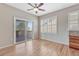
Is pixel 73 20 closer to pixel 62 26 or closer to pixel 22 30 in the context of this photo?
pixel 62 26

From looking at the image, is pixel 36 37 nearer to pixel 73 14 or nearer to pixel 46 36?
pixel 46 36

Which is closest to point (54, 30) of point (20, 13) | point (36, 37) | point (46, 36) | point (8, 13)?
point (46, 36)

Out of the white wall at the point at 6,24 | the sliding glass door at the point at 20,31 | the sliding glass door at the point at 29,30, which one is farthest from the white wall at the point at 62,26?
the white wall at the point at 6,24

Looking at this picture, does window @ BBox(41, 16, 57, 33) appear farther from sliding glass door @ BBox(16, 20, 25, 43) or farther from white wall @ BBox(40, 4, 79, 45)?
sliding glass door @ BBox(16, 20, 25, 43)

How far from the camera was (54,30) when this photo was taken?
275 inches

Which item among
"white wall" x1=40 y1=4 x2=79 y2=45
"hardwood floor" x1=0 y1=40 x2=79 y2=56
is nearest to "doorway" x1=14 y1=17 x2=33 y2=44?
"hardwood floor" x1=0 y1=40 x2=79 y2=56

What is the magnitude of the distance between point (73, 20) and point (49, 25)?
8.41ft

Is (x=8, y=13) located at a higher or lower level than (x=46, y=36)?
higher

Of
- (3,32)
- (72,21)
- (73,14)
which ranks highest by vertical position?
(73,14)

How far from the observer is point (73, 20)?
17.8ft

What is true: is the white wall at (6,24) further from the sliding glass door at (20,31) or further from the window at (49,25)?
the window at (49,25)

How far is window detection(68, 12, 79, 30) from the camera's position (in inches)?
207

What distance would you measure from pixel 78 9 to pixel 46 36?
12.4 ft

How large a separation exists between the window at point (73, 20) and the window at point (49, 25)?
58.9 inches
